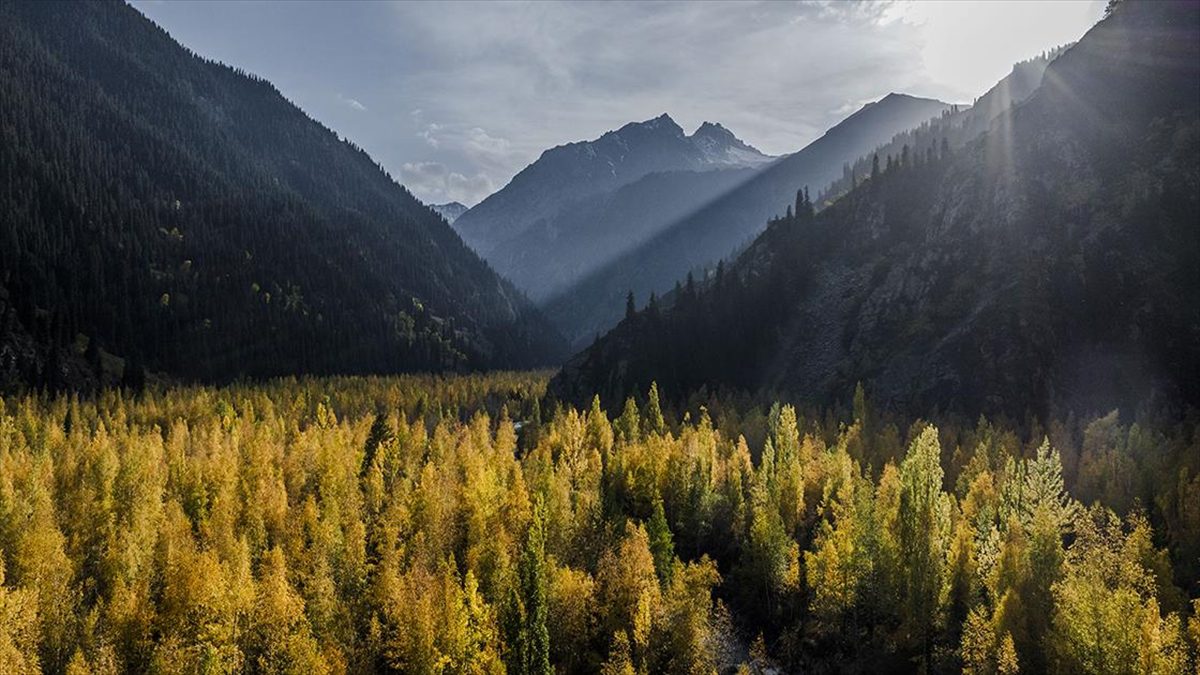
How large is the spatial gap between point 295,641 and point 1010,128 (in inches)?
7698

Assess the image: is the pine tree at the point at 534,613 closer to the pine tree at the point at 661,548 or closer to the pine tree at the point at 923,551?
the pine tree at the point at 661,548

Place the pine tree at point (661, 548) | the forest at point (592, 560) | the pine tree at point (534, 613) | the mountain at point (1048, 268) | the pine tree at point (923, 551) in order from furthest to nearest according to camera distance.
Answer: the mountain at point (1048, 268) < the pine tree at point (661, 548) < the pine tree at point (923, 551) < the pine tree at point (534, 613) < the forest at point (592, 560)

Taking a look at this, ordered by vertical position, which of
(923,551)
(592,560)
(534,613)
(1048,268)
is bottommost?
(592,560)

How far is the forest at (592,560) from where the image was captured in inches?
2112

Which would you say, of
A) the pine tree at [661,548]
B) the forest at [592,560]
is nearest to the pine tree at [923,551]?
the forest at [592,560]

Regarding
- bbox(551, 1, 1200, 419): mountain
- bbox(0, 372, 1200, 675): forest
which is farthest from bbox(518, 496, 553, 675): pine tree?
bbox(551, 1, 1200, 419): mountain

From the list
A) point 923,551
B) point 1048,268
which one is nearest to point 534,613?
point 923,551

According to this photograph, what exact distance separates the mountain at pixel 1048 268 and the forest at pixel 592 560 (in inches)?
1450

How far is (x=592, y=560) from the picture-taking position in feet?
250

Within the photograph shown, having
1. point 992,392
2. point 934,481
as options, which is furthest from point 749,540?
point 992,392

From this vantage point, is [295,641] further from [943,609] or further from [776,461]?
[776,461]

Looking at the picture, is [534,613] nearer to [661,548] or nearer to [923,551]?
[661,548]

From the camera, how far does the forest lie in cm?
5366

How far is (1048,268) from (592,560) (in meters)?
129
